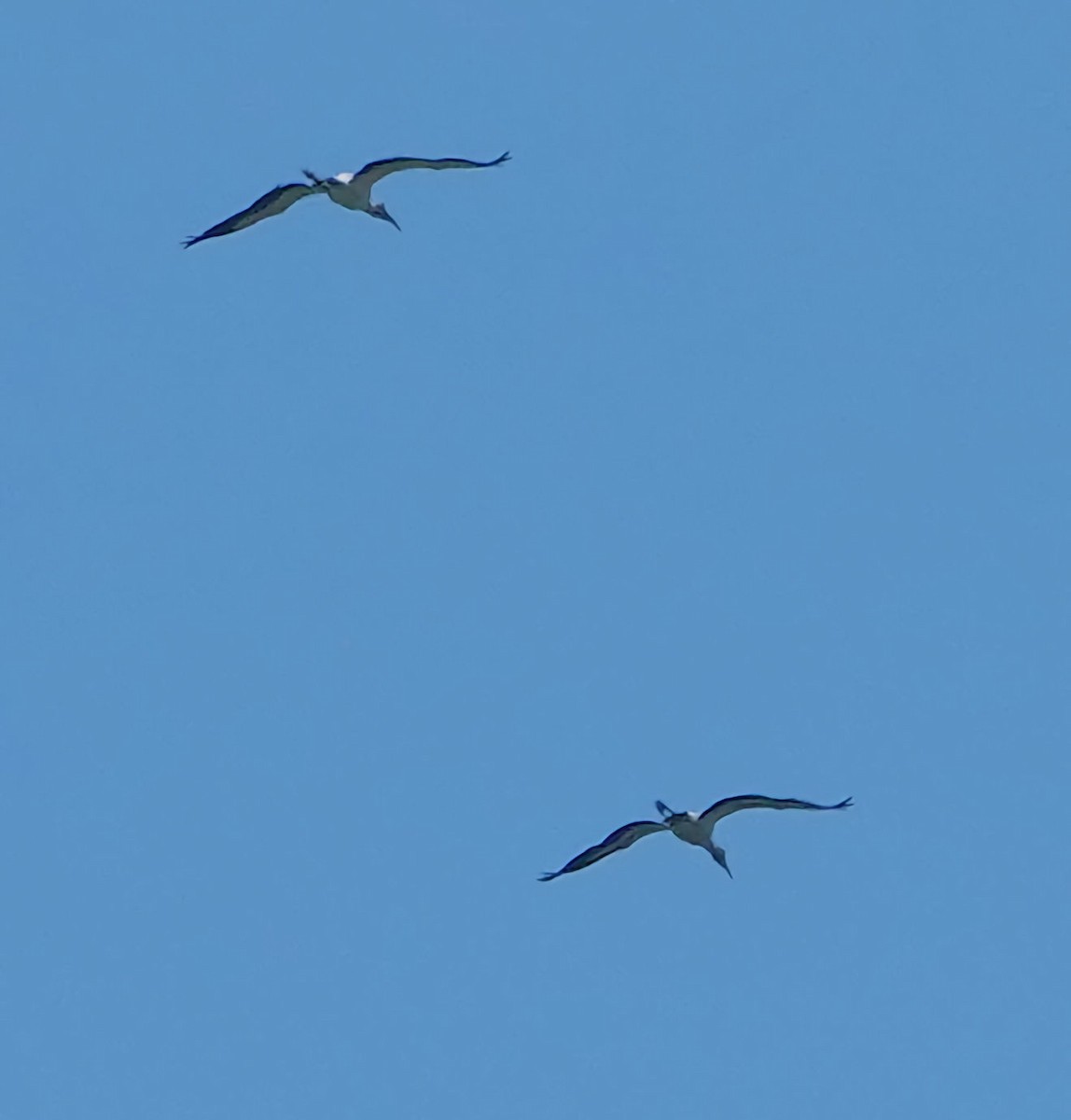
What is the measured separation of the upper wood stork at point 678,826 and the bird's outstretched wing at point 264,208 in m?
10.5

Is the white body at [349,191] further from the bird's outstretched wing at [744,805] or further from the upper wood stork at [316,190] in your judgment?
the bird's outstretched wing at [744,805]

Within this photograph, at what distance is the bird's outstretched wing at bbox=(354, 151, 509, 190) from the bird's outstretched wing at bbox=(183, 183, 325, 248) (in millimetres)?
740

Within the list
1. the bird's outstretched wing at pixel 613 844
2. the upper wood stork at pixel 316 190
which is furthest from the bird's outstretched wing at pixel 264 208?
the bird's outstretched wing at pixel 613 844

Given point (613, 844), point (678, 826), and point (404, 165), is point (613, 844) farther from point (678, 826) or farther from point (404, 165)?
point (404, 165)

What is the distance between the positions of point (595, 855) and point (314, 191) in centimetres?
1070

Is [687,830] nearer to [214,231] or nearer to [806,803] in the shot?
[806,803]

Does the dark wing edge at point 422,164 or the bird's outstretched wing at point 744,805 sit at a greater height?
the dark wing edge at point 422,164

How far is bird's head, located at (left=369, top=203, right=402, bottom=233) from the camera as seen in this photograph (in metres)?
39.9

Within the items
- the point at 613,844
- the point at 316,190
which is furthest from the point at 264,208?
the point at 613,844

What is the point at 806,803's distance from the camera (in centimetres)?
3759

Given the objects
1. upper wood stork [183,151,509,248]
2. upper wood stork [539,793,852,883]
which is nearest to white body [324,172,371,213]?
upper wood stork [183,151,509,248]

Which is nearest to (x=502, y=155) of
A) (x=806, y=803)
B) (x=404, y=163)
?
(x=404, y=163)

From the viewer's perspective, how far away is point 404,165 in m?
36.9

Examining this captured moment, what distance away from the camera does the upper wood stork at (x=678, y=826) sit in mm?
38312
